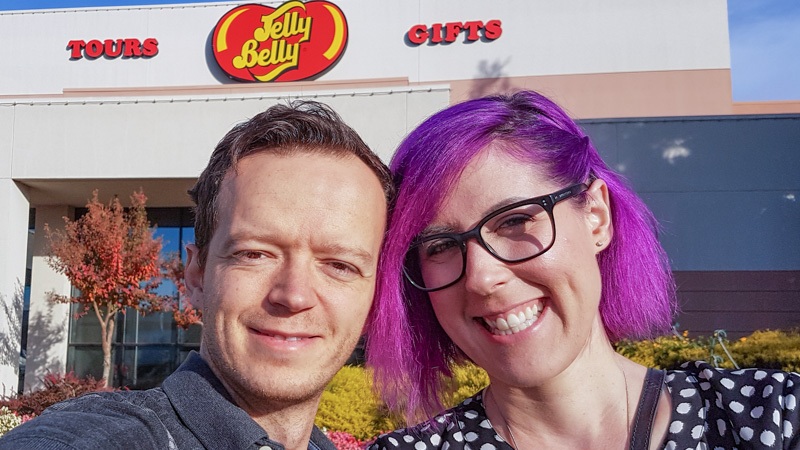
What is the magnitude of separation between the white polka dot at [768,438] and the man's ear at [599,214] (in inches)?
26.0

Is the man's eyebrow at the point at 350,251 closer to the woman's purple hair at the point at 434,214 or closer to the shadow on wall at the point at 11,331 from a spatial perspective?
the woman's purple hair at the point at 434,214

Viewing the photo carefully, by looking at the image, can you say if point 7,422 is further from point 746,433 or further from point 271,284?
point 746,433

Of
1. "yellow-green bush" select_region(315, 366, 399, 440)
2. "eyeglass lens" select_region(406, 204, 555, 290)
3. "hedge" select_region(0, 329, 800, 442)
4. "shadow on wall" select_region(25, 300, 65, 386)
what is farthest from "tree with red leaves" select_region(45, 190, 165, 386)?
"eyeglass lens" select_region(406, 204, 555, 290)

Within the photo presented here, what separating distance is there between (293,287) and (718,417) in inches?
46.8

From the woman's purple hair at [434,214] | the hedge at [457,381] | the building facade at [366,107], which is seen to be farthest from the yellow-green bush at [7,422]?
the woman's purple hair at [434,214]

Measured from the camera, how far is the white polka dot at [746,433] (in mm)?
1607

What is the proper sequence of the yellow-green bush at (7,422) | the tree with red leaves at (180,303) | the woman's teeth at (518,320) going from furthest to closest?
the tree with red leaves at (180,303), the yellow-green bush at (7,422), the woman's teeth at (518,320)

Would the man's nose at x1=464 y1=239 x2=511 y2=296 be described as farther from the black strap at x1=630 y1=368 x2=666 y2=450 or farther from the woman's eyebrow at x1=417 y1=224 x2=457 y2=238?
the black strap at x1=630 y1=368 x2=666 y2=450

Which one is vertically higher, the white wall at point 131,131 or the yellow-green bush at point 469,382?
the white wall at point 131,131

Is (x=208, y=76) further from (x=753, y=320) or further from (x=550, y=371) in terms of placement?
(x=550, y=371)

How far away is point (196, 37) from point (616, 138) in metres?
12.0

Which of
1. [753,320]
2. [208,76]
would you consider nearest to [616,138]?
[753,320]

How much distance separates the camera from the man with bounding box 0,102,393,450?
1613 millimetres

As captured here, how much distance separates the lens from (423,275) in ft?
6.61
